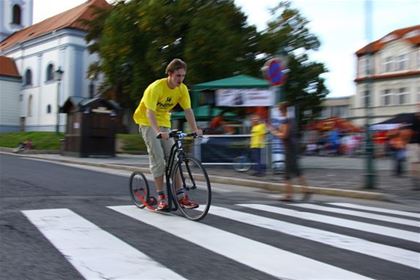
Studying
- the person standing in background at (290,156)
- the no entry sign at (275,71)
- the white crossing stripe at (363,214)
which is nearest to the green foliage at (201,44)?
the no entry sign at (275,71)

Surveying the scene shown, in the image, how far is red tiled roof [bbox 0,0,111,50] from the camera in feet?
173

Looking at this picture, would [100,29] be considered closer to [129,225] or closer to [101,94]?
[101,94]

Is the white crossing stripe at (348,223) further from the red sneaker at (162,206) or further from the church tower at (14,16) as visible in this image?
the church tower at (14,16)

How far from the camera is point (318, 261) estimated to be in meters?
4.45

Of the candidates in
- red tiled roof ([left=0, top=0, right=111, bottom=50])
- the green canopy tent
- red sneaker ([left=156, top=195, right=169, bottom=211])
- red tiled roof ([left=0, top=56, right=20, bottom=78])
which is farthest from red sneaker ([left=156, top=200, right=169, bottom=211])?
red tiled roof ([left=0, top=56, right=20, bottom=78])

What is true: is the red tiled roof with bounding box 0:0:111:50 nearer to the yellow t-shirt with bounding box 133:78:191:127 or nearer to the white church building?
the white church building

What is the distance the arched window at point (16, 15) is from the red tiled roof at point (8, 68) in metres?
8.84

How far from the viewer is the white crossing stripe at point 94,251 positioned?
3.99m

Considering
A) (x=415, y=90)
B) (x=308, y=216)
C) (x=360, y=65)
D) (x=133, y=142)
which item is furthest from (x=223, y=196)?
(x=360, y=65)

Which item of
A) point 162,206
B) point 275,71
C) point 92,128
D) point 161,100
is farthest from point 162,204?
point 92,128

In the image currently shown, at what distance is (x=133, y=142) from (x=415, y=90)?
36.2 metres

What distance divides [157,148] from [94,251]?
88.8 inches

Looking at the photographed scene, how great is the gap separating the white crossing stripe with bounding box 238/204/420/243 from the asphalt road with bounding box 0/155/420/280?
1cm

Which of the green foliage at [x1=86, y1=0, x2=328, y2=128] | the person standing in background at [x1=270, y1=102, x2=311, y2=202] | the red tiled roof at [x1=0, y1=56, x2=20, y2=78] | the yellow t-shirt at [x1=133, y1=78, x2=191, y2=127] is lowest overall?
the person standing in background at [x1=270, y1=102, x2=311, y2=202]
